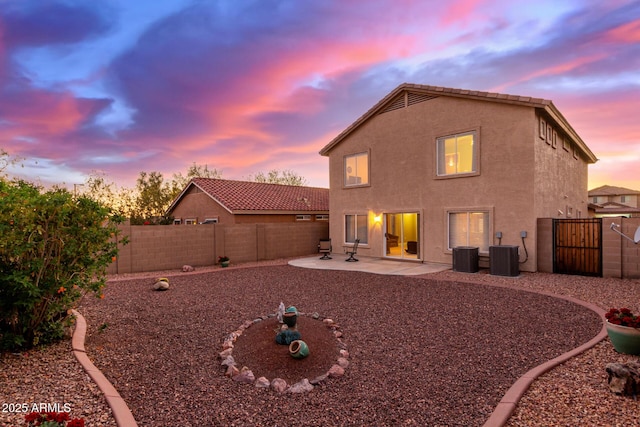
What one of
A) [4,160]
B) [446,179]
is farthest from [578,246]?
[4,160]

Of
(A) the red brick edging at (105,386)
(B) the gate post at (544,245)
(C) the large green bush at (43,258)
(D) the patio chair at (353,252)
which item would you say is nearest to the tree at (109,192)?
(D) the patio chair at (353,252)

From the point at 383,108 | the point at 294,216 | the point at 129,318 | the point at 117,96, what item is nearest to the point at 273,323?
the point at 129,318

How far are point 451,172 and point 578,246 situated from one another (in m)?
5.21

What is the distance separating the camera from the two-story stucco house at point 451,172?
1223 cm

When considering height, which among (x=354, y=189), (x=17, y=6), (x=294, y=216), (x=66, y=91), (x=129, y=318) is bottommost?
(x=129, y=318)

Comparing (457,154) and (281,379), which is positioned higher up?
(457,154)

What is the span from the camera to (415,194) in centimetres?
1506

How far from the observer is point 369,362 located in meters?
4.86

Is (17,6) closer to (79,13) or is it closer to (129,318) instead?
(79,13)

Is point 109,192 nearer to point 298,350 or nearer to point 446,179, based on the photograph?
point 446,179

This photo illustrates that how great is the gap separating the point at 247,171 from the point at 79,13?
138 feet

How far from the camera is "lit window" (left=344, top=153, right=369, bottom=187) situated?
1712cm

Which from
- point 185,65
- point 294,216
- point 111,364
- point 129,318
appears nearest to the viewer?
point 111,364

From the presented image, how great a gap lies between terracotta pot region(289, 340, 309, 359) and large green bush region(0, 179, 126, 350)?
3.35 meters
